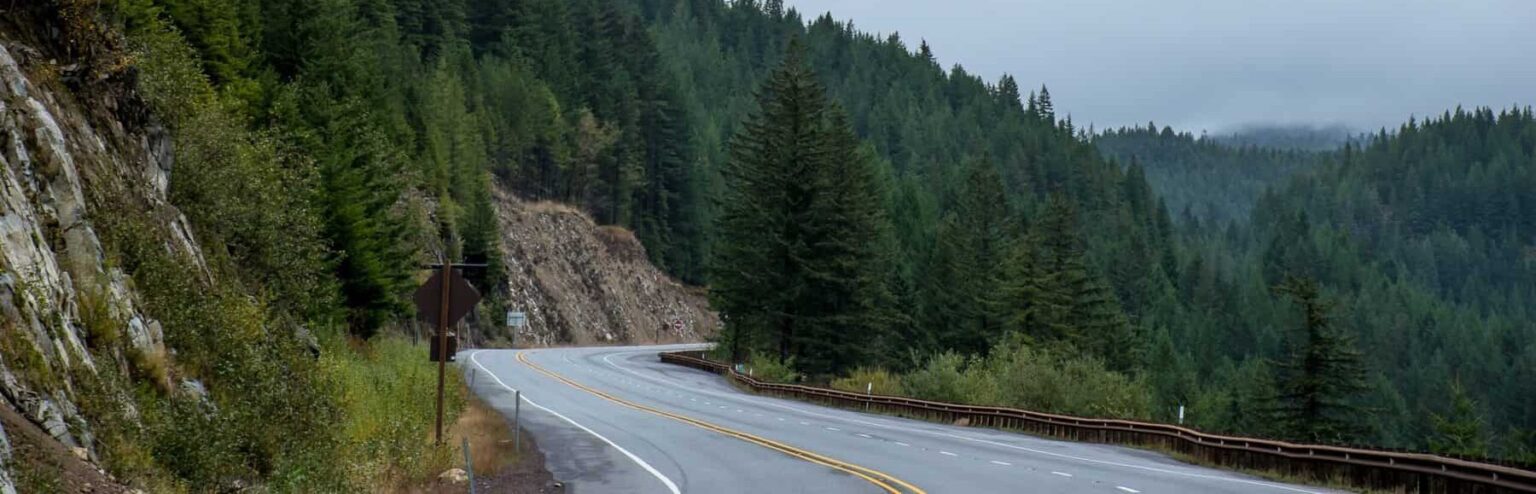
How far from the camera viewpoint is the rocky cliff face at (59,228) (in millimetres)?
9594

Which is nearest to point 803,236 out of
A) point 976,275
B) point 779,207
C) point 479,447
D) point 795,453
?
point 779,207

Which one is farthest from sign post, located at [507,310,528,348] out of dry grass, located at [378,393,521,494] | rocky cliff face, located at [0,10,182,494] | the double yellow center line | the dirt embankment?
rocky cliff face, located at [0,10,182,494]

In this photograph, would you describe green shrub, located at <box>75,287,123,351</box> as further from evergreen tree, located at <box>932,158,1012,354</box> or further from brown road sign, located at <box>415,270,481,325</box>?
evergreen tree, located at <box>932,158,1012,354</box>

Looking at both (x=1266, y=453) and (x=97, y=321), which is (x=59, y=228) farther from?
(x=1266, y=453)

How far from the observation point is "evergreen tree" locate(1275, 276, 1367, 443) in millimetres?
43575

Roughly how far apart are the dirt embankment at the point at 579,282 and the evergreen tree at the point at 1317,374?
164 ft

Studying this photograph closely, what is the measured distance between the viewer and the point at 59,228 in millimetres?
12570

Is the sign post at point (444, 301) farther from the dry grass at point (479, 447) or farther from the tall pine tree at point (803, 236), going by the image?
the tall pine tree at point (803, 236)

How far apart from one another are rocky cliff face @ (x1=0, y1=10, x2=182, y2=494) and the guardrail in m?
17.0

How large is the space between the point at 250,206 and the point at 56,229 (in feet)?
37.4

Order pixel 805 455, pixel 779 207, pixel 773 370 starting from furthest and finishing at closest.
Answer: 1. pixel 779 207
2. pixel 773 370
3. pixel 805 455

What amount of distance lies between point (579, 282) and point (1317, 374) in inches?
2111

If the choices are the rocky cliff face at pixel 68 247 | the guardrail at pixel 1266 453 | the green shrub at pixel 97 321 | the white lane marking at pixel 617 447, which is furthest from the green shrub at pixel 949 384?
the green shrub at pixel 97 321

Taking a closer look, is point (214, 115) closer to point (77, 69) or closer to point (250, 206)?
point (250, 206)
